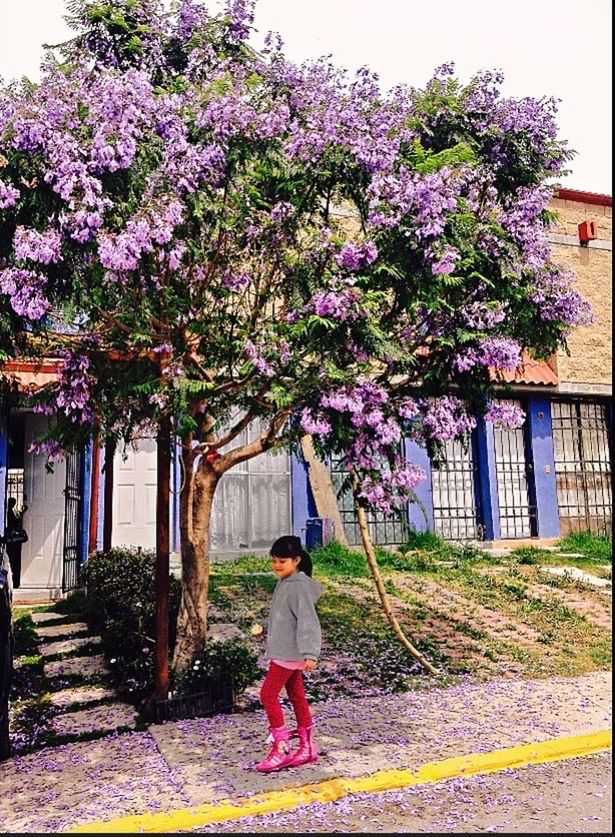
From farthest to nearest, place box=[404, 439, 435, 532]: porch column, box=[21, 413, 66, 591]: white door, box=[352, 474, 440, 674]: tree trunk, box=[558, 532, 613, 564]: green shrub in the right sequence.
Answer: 1. box=[404, 439, 435, 532]: porch column
2. box=[558, 532, 613, 564]: green shrub
3. box=[21, 413, 66, 591]: white door
4. box=[352, 474, 440, 674]: tree trunk

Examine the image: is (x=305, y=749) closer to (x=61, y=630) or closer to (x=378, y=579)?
(x=378, y=579)

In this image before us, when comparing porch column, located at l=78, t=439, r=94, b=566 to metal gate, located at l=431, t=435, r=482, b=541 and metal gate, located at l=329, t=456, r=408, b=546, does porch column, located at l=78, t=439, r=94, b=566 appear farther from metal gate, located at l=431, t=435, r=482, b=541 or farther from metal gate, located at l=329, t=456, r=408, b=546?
metal gate, located at l=431, t=435, r=482, b=541

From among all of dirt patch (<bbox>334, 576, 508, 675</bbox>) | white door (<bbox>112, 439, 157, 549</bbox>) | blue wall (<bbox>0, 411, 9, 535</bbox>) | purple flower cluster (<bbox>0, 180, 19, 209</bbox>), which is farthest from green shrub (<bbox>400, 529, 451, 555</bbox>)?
purple flower cluster (<bbox>0, 180, 19, 209</bbox>)

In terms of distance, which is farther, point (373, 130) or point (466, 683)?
point (466, 683)

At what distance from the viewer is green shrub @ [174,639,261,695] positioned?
6.42 meters

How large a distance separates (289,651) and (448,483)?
10.8 meters

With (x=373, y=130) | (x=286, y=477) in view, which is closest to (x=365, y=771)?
(x=373, y=130)

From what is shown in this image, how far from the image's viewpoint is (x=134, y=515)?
1232 centimetres

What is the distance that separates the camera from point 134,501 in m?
12.3

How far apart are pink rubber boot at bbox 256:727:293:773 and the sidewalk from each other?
2.8 inches

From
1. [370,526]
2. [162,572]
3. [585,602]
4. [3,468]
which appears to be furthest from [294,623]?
[370,526]

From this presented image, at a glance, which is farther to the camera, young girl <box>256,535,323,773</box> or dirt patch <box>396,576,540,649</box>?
dirt patch <box>396,576,540,649</box>

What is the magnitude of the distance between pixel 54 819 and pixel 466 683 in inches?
167

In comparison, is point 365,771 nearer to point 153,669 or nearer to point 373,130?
point 153,669
